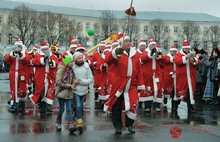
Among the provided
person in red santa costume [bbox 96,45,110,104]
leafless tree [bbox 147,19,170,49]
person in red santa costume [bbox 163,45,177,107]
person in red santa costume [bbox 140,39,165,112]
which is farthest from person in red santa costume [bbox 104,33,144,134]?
leafless tree [bbox 147,19,170,49]

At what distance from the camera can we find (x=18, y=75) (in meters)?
12.4

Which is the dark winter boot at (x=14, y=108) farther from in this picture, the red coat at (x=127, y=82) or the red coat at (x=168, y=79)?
the red coat at (x=168, y=79)

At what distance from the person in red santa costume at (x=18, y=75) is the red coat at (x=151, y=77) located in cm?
332

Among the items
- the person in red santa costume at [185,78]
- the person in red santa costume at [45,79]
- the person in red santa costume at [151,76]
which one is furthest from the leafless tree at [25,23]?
the person in red santa costume at [185,78]

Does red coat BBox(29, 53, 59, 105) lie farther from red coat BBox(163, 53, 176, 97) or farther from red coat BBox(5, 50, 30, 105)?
red coat BBox(163, 53, 176, 97)

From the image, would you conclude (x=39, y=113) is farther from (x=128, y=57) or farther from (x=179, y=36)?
(x=179, y=36)

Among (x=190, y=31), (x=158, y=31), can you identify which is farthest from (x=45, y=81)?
(x=190, y=31)

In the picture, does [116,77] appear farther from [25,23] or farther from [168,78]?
[25,23]

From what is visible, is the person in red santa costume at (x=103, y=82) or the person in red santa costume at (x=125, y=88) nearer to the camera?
the person in red santa costume at (x=125, y=88)

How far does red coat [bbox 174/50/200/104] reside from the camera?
12.3 m

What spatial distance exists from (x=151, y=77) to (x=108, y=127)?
3.20 metres

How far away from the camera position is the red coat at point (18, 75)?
12.3 metres

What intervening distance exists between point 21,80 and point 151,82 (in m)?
3.69

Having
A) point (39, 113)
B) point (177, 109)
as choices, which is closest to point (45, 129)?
point (39, 113)
